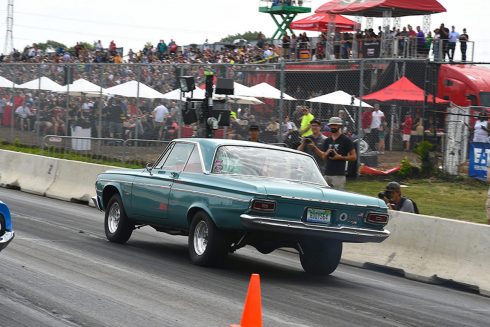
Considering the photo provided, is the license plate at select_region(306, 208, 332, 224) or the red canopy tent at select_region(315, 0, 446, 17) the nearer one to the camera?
the license plate at select_region(306, 208, 332, 224)

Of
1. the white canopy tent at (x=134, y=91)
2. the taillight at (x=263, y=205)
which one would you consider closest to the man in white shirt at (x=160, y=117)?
the white canopy tent at (x=134, y=91)

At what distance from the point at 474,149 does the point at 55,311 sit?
15507 millimetres

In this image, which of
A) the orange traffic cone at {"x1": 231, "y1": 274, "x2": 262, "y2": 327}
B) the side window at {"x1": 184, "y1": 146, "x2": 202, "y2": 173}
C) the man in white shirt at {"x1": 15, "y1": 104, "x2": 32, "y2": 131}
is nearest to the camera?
the orange traffic cone at {"x1": 231, "y1": 274, "x2": 262, "y2": 327}

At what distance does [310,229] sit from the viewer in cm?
1141

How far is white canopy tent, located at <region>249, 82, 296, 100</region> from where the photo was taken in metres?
24.2

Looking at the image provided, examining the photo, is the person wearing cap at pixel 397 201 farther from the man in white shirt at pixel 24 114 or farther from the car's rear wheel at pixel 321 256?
the man in white shirt at pixel 24 114

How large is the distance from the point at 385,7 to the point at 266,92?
48.8ft

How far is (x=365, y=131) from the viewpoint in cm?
2327

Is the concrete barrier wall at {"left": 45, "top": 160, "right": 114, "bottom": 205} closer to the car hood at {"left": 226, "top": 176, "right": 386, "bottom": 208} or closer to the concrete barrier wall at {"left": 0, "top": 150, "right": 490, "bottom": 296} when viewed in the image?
the concrete barrier wall at {"left": 0, "top": 150, "right": 490, "bottom": 296}

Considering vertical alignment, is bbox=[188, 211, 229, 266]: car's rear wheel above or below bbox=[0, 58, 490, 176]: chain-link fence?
below

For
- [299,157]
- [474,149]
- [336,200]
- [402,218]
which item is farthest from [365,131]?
[336,200]

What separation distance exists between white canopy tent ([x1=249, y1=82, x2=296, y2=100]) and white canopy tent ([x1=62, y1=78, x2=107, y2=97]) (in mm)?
7253

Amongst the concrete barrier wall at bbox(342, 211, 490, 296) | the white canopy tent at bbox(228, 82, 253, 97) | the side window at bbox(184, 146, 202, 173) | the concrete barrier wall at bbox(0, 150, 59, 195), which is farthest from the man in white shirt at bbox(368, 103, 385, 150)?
the side window at bbox(184, 146, 202, 173)

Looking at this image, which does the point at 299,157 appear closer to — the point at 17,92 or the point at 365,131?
the point at 365,131
